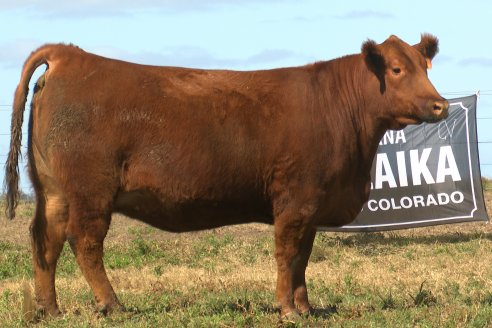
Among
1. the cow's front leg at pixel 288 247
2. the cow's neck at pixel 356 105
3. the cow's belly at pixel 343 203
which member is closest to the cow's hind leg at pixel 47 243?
the cow's front leg at pixel 288 247

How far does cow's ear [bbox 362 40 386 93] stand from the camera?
8.71m

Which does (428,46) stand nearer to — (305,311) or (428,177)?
(305,311)

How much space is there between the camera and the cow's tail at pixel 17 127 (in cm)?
856

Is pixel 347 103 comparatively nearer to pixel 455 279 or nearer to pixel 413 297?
pixel 413 297

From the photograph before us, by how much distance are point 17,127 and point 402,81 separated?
10.5ft

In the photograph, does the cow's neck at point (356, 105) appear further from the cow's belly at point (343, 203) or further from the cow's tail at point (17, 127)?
the cow's tail at point (17, 127)

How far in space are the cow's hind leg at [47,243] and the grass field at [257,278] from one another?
0.79ft

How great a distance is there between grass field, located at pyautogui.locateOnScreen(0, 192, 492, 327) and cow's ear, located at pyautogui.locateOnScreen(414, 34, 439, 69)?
2014 millimetres

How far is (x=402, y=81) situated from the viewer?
28.3 ft

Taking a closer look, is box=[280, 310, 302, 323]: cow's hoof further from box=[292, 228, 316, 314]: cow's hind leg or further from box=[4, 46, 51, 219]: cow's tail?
box=[4, 46, 51, 219]: cow's tail

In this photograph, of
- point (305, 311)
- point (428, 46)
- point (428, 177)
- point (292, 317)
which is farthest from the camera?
point (428, 177)

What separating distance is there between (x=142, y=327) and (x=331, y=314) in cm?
→ 161

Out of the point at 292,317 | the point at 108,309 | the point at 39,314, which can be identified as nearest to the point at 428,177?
the point at 292,317

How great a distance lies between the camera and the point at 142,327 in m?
7.79
